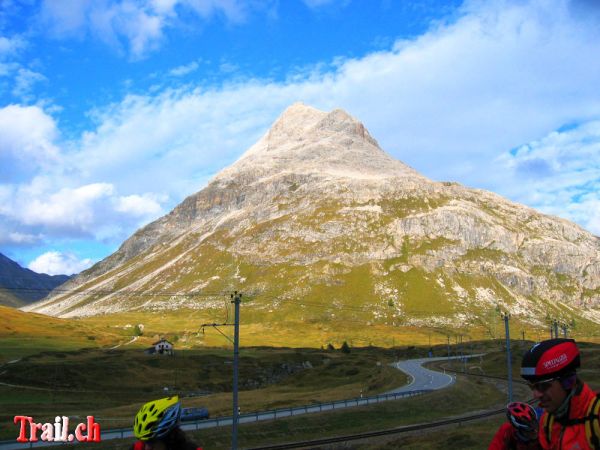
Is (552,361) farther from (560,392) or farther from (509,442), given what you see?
(509,442)

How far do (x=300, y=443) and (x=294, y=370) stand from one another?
102338mm

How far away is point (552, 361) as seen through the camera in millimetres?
6332

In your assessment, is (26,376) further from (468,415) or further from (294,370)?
(468,415)

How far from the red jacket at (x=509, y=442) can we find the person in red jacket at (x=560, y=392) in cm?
219

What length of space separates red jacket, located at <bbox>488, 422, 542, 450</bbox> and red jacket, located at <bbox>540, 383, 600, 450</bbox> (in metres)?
2.26

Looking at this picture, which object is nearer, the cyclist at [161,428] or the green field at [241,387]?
the cyclist at [161,428]

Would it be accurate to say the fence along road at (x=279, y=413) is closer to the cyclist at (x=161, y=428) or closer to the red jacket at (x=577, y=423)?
the cyclist at (x=161, y=428)

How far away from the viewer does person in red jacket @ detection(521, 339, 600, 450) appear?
20.0 ft

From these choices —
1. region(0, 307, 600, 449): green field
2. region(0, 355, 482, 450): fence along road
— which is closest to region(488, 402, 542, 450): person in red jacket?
region(0, 307, 600, 449): green field

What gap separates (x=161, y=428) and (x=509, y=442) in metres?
5.42

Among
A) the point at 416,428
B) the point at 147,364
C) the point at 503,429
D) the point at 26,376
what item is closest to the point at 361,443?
the point at 416,428

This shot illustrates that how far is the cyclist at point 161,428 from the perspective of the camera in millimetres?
7364

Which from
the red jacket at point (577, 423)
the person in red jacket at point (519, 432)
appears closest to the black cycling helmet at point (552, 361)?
the red jacket at point (577, 423)

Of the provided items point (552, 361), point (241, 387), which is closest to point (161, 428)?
point (552, 361)
